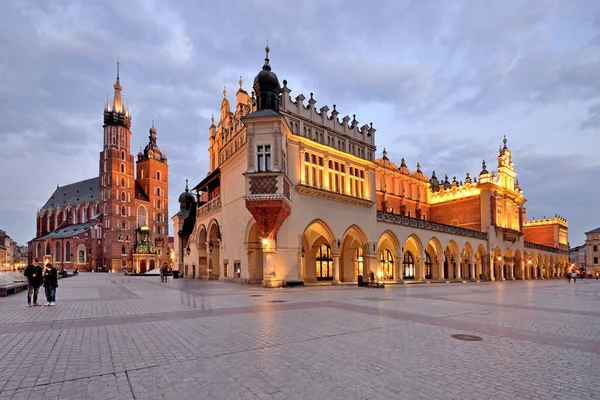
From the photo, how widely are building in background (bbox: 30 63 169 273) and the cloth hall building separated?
5071 cm

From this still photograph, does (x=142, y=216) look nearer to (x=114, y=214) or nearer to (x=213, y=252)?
(x=114, y=214)

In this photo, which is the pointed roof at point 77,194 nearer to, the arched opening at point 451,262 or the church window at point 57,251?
the church window at point 57,251

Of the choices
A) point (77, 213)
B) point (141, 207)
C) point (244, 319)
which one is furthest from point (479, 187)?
point (77, 213)

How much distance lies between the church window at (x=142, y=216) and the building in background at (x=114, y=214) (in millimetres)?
220

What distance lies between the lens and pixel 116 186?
10119 centimetres

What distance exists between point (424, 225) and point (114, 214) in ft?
281

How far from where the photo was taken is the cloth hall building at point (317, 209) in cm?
2652

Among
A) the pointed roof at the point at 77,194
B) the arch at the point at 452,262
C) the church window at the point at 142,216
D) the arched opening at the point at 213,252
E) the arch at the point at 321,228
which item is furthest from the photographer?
the pointed roof at the point at 77,194

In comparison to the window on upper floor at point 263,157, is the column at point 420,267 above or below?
below

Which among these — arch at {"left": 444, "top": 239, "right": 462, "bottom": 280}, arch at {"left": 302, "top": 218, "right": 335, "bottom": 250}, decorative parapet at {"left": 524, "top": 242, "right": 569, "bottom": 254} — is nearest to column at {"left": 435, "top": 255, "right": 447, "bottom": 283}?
arch at {"left": 444, "top": 239, "right": 462, "bottom": 280}

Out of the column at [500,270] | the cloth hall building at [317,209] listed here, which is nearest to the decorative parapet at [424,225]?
the cloth hall building at [317,209]

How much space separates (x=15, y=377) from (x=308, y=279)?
30.0 metres

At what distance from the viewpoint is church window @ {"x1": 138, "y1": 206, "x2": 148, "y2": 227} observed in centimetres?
10861

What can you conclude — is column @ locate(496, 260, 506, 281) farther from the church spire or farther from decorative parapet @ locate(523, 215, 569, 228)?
the church spire
